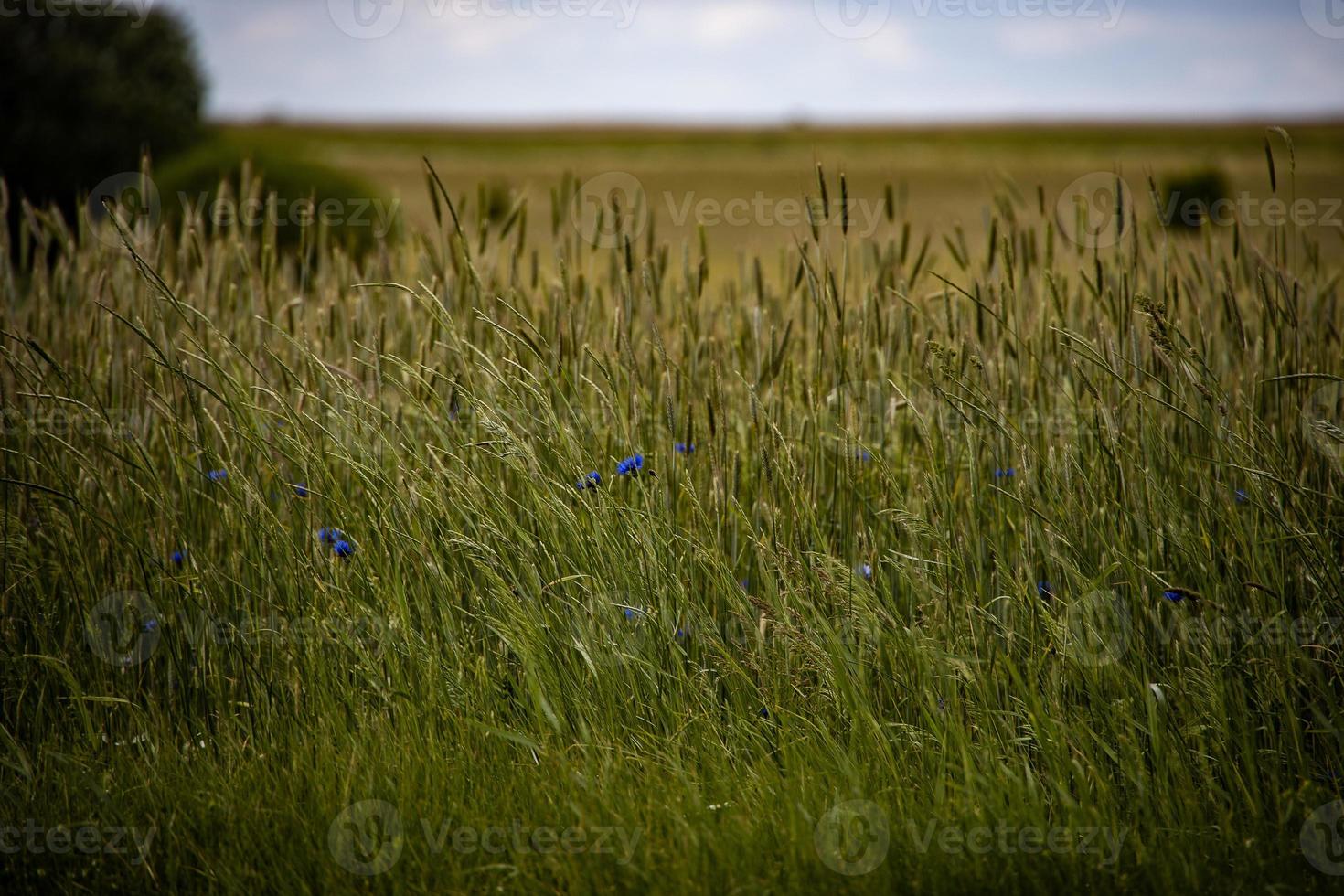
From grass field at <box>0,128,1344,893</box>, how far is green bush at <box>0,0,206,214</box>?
Result: 14.7 m

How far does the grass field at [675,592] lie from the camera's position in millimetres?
1695

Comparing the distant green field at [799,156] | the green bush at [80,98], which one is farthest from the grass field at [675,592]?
the green bush at [80,98]

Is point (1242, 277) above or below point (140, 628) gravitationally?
above

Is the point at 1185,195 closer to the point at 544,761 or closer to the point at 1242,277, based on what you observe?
the point at 1242,277

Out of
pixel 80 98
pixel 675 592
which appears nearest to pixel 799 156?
pixel 80 98

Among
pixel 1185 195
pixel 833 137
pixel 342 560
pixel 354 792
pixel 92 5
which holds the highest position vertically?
pixel 833 137

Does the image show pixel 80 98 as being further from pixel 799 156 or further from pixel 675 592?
pixel 799 156

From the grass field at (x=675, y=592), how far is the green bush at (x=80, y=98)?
14.7 meters

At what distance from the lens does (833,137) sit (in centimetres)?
7812

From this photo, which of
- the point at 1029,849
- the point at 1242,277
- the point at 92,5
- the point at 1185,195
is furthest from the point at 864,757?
the point at 1185,195

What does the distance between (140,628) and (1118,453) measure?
2307 millimetres

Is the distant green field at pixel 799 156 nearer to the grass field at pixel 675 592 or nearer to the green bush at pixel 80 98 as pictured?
the green bush at pixel 80 98

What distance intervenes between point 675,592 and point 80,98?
56.2 ft

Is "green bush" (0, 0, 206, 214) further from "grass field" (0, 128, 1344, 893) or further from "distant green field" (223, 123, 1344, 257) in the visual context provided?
"grass field" (0, 128, 1344, 893)
